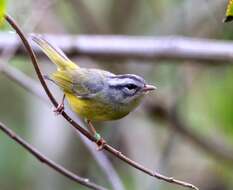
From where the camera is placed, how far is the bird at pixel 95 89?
10.2 feet

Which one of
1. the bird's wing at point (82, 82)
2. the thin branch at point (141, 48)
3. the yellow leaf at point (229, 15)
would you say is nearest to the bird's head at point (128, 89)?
the bird's wing at point (82, 82)

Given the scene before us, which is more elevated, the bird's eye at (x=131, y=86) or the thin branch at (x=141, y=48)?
the thin branch at (x=141, y=48)

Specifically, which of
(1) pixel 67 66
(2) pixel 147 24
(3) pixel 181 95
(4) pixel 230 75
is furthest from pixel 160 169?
(2) pixel 147 24

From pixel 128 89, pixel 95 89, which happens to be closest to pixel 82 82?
pixel 95 89

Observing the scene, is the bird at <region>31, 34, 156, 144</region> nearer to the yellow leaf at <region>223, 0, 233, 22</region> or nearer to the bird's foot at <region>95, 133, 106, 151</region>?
the bird's foot at <region>95, 133, 106, 151</region>

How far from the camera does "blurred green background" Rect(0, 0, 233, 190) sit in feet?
17.8

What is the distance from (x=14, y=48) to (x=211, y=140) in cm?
200

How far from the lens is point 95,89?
331 cm

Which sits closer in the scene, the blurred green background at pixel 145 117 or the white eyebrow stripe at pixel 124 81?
the white eyebrow stripe at pixel 124 81

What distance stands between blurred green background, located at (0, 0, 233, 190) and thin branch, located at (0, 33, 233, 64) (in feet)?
1.49

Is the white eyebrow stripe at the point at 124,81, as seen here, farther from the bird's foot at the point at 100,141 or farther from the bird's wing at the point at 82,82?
the bird's foot at the point at 100,141

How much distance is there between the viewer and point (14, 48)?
4.39 metres

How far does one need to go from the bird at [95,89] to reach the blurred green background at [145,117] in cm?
186

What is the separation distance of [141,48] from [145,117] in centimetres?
138
